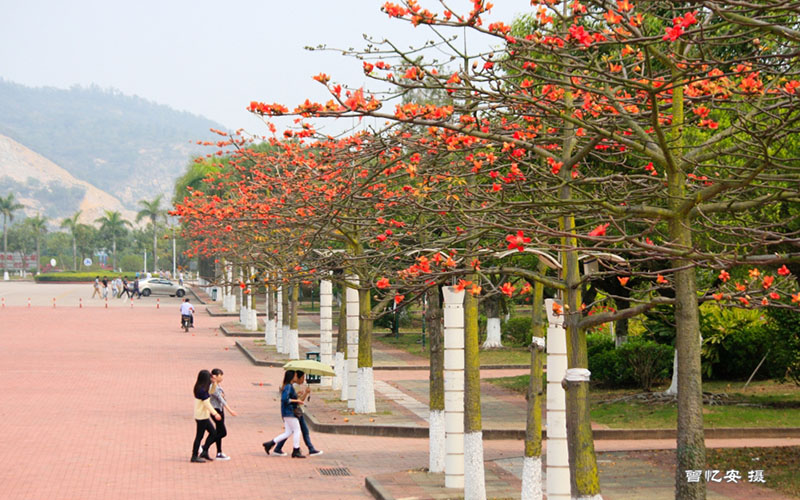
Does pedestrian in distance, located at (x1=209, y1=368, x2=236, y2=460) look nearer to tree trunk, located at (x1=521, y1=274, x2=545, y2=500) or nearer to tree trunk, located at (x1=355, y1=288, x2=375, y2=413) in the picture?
tree trunk, located at (x1=355, y1=288, x2=375, y2=413)

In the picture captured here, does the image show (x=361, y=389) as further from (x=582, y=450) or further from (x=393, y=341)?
(x=393, y=341)

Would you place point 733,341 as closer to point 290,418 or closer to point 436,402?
point 436,402

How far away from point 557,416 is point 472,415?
2599mm

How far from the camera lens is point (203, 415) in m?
14.4

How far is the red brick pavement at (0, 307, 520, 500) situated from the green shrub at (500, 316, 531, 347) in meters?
10.3

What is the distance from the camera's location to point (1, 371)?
86.1 feet

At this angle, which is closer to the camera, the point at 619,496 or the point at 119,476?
the point at 619,496

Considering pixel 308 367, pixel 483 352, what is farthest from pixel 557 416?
pixel 483 352

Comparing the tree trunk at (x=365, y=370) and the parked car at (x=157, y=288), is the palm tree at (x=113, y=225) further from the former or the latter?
the tree trunk at (x=365, y=370)

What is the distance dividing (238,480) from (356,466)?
202 centimetres

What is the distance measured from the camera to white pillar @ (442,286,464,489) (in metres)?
12.1

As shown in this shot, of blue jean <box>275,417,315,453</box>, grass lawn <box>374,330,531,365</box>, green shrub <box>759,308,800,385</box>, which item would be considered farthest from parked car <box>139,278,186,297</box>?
blue jean <box>275,417,315,453</box>

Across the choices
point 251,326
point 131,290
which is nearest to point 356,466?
point 251,326

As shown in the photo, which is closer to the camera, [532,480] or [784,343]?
[532,480]
